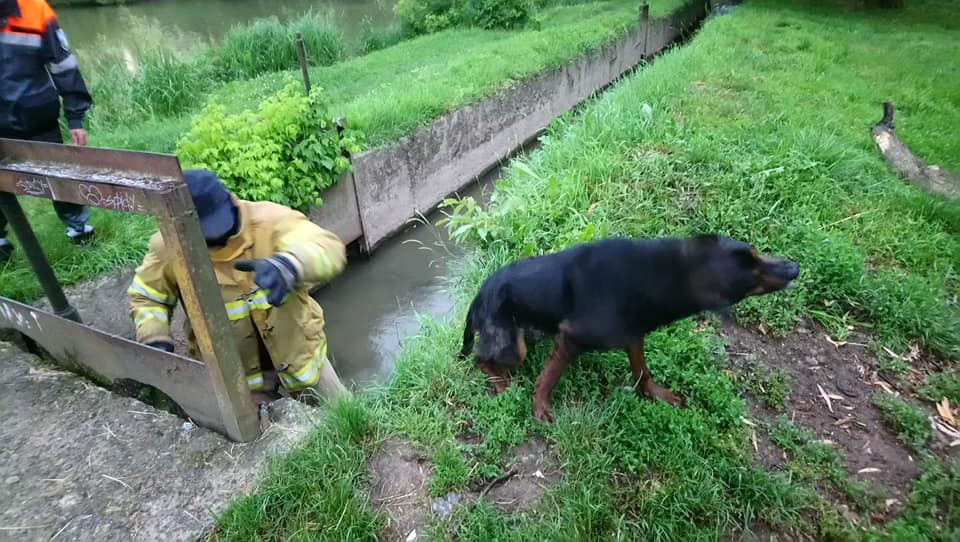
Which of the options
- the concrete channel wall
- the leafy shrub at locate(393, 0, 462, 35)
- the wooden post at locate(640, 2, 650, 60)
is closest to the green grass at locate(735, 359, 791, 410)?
the concrete channel wall

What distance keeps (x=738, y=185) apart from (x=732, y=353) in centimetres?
172

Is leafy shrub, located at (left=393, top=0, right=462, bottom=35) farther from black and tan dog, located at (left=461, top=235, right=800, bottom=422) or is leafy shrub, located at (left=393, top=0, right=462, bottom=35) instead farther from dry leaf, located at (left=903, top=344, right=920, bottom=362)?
dry leaf, located at (left=903, top=344, right=920, bottom=362)

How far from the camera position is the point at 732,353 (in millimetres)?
3244

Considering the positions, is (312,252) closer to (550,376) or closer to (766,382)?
(550,376)

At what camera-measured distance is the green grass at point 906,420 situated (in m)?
2.74

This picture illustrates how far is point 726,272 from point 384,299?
14.3ft

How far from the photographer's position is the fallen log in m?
4.90

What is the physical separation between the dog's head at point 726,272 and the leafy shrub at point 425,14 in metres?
14.1

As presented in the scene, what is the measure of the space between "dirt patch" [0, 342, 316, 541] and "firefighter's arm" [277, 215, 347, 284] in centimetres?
76

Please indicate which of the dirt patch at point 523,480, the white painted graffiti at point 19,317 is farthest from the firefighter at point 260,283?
the dirt patch at point 523,480

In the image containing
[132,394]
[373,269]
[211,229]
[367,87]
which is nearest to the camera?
[211,229]

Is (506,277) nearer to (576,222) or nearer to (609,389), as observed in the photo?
(609,389)

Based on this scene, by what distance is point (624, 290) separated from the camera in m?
2.47

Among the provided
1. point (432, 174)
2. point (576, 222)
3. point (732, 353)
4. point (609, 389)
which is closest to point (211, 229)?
point (609, 389)
